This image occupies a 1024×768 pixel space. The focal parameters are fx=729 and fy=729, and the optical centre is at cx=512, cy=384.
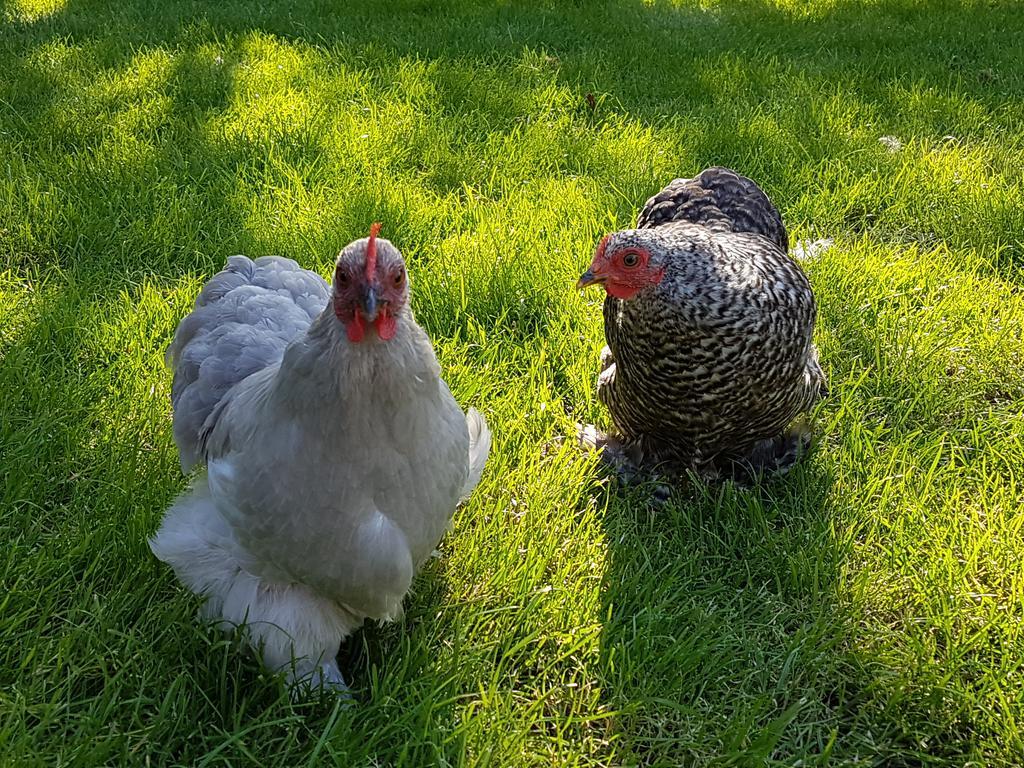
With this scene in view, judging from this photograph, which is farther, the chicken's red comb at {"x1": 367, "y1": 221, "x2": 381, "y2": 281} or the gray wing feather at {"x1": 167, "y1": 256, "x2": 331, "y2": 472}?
the gray wing feather at {"x1": 167, "y1": 256, "x2": 331, "y2": 472}

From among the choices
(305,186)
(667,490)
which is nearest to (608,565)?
(667,490)

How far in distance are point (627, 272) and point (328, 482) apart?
1057 mm

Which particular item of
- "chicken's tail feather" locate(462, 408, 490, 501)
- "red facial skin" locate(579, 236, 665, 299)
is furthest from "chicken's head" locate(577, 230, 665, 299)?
"chicken's tail feather" locate(462, 408, 490, 501)

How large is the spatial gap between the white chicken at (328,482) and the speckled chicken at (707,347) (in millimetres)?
660

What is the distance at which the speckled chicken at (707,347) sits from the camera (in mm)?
2045

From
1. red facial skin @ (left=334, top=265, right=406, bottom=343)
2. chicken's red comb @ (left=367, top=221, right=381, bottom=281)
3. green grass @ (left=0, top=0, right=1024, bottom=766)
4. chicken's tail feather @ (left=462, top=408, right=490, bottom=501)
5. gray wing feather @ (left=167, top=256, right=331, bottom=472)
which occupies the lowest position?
green grass @ (left=0, top=0, right=1024, bottom=766)

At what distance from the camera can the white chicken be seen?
1.46 meters

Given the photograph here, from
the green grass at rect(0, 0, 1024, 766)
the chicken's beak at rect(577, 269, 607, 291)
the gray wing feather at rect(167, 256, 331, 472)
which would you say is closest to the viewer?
the green grass at rect(0, 0, 1024, 766)

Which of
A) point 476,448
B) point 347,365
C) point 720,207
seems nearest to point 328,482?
point 347,365

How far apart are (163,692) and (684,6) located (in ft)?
23.0

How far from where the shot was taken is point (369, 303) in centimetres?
136

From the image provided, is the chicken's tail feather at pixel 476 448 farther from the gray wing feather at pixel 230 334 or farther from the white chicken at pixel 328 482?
the gray wing feather at pixel 230 334

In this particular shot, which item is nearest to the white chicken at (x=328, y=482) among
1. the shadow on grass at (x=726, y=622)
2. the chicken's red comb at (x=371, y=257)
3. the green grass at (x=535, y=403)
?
the chicken's red comb at (x=371, y=257)

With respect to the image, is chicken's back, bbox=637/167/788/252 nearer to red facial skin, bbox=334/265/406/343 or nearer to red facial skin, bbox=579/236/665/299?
red facial skin, bbox=579/236/665/299
